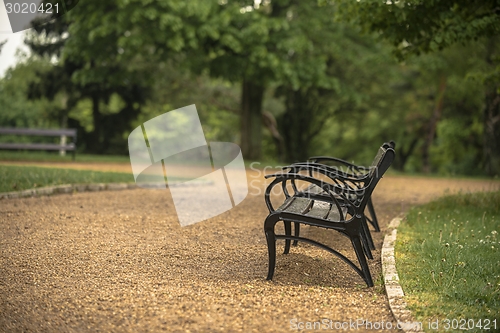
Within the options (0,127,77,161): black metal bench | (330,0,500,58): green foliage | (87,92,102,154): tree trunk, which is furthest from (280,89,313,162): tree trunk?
(330,0,500,58): green foliage

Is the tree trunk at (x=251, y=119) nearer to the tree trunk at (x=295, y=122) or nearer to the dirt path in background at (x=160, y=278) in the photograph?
the tree trunk at (x=295, y=122)

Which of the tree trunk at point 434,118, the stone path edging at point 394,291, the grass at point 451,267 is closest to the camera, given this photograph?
the stone path edging at point 394,291

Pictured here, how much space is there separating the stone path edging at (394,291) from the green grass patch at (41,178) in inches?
220

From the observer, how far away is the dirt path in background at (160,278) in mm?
3570

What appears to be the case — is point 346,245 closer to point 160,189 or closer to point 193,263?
point 193,263

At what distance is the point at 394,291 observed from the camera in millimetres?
4105

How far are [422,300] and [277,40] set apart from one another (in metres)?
14.2

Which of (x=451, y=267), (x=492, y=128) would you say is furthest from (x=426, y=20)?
(x=492, y=128)

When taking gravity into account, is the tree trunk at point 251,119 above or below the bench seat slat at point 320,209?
below

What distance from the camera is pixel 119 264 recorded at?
4762mm

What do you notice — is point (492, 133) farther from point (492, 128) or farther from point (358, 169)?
point (358, 169)

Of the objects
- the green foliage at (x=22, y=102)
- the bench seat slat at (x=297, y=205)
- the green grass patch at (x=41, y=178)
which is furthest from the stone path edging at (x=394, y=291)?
the green foliage at (x=22, y=102)

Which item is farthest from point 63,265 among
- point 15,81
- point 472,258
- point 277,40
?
point 15,81

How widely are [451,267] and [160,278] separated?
2395mm
